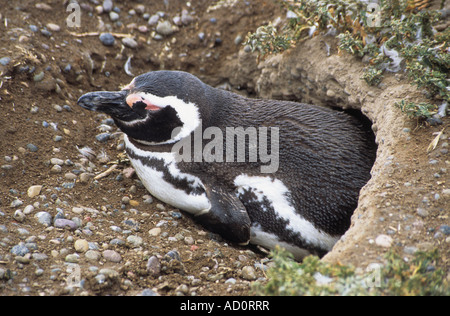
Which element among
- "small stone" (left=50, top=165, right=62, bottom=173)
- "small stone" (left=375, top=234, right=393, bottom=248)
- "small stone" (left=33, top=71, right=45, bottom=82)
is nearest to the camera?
"small stone" (left=375, top=234, right=393, bottom=248)

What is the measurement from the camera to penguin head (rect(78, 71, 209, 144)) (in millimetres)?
2920

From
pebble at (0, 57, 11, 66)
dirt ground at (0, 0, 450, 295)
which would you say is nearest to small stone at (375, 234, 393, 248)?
dirt ground at (0, 0, 450, 295)

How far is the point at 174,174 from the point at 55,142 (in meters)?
0.87

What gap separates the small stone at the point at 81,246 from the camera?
252 cm

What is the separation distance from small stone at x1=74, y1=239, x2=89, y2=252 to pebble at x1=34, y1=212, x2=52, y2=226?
25 cm

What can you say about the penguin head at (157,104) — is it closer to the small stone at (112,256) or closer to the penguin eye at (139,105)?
the penguin eye at (139,105)

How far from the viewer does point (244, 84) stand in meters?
4.29

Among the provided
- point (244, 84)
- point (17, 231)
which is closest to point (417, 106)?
point (244, 84)

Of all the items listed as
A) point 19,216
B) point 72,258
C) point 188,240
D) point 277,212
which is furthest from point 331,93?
point 19,216

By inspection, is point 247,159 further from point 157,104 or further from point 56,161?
point 56,161

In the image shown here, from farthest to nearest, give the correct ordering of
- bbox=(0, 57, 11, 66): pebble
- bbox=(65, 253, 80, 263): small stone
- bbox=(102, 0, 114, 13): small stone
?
bbox=(102, 0, 114, 13): small stone
bbox=(0, 57, 11, 66): pebble
bbox=(65, 253, 80, 263): small stone

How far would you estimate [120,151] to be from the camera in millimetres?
3551

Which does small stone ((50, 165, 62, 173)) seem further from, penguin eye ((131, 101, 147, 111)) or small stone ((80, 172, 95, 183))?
penguin eye ((131, 101, 147, 111))

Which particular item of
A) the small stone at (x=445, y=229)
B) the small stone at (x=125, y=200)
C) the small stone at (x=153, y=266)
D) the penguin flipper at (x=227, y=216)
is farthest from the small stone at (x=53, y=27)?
the small stone at (x=445, y=229)
